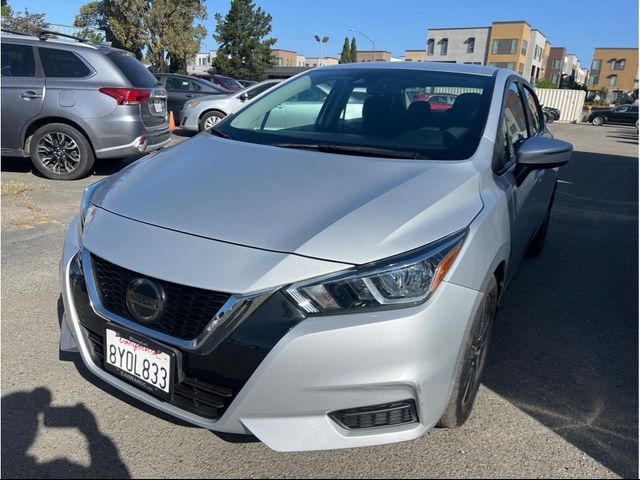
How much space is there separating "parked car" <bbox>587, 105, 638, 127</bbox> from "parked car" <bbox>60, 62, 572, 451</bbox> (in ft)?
118

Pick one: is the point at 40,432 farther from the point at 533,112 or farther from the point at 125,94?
the point at 125,94

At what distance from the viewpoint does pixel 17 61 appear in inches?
269

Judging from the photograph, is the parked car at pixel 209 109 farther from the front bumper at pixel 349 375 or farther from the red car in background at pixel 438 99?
the front bumper at pixel 349 375

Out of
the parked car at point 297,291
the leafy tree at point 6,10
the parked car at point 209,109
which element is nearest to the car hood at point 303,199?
the parked car at point 297,291

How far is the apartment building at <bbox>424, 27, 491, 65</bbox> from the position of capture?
6903cm

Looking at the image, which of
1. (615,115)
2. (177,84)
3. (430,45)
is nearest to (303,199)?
(177,84)

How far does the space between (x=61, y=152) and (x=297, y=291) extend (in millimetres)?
6253

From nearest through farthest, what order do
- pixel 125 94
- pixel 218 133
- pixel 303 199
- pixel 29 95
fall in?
pixel 303 199 < pixel 218 133 < pixel 29 95 < pixel 125 94

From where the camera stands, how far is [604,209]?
7.07m

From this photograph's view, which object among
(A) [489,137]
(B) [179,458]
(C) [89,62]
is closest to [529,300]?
(A) [489,137]

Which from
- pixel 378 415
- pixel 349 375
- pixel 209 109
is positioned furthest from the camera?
pixel 209 109

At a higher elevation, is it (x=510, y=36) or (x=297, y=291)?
(x=510, y=36)

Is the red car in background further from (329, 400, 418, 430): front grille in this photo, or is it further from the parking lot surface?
(329, 400, 418, 430): front grille

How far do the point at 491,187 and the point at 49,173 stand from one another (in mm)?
6310
